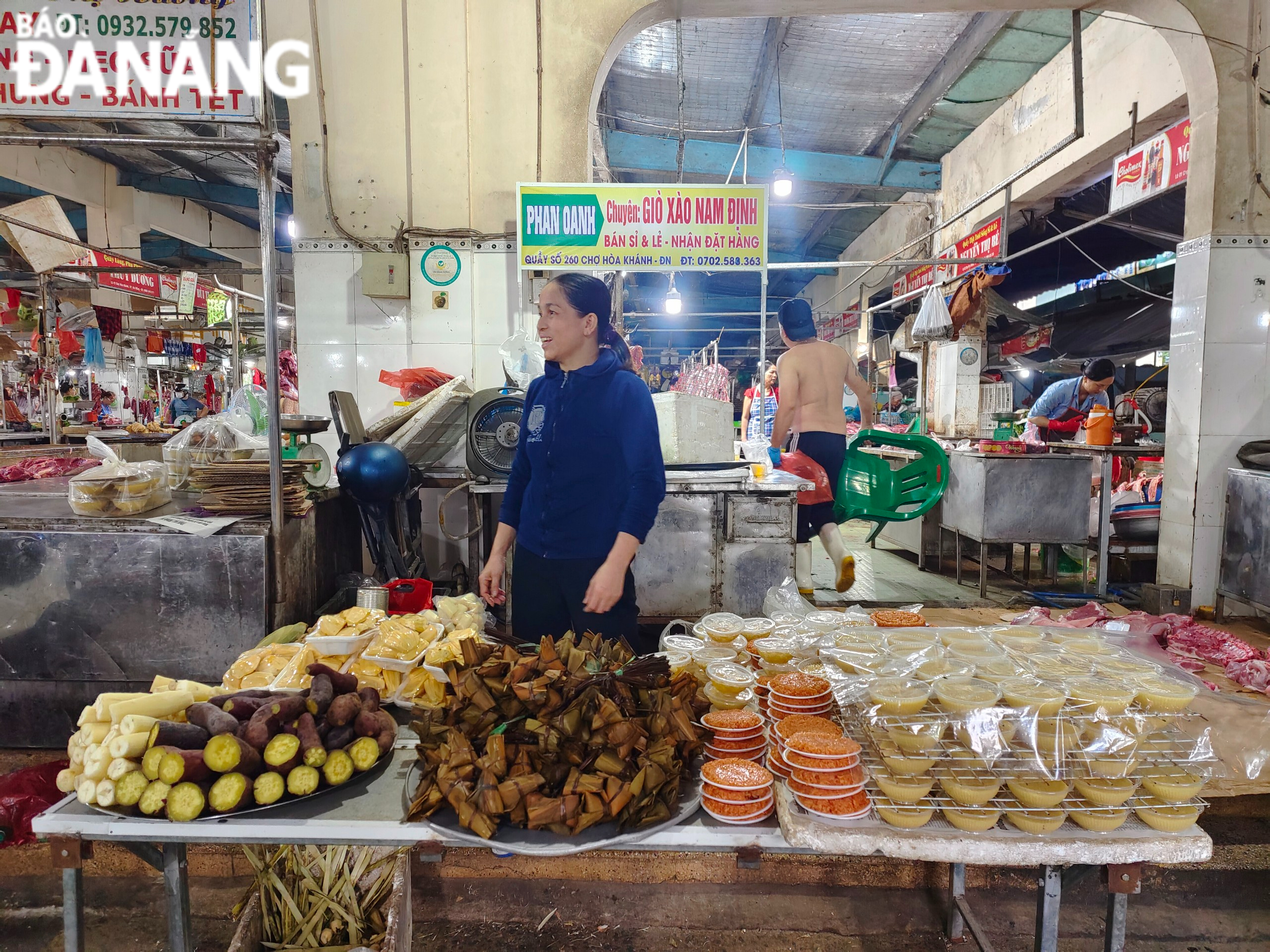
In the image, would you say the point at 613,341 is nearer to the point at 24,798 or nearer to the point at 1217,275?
the point at 24,798

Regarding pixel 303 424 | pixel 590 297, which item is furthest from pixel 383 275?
pixel 590 297

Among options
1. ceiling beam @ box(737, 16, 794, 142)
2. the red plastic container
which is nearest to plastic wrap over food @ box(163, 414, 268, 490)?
the red plastic container

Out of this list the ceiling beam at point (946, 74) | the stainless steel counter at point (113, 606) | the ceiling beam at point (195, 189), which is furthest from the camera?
the ceiling beam at point (195, 189)

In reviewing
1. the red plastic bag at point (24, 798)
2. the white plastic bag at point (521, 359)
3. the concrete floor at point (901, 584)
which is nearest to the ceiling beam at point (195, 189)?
the white plastic bag at point (521, 359)

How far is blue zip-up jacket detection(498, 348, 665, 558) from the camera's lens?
2.51 meters

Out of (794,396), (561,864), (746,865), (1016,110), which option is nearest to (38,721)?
(561,864)

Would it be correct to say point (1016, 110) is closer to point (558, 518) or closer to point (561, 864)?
point (558, 518)

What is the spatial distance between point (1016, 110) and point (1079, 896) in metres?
8.33

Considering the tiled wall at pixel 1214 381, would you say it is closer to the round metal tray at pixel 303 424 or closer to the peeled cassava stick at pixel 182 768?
the round metal tray at pixel 303 424

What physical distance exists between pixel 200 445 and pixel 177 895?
237 centimetres

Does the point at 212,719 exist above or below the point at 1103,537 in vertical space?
above

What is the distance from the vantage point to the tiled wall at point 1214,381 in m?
4.60

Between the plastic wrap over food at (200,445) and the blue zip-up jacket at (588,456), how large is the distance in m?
1.62

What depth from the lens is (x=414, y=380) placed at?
14.2 ft
